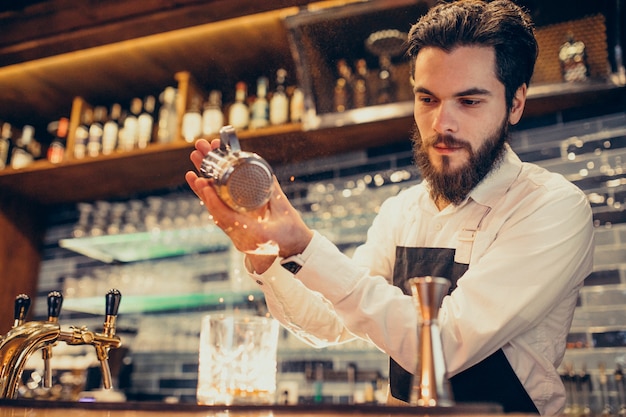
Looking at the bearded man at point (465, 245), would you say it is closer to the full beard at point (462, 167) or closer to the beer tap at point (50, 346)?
the full beard at point (462, 167)

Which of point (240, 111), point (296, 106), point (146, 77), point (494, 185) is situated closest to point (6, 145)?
point (146, 77)

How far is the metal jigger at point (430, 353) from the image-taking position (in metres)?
0.84

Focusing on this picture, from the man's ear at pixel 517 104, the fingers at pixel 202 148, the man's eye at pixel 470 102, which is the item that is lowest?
the fingers at pixel 202 148

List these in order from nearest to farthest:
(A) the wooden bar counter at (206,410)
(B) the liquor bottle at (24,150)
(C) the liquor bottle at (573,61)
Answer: (A) the wooden bar counter at (206,410)
(C) the liquor bottle at (573,61)
(B) the liquor bottle at (24,150)

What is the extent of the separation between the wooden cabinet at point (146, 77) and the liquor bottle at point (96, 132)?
4.2 inches

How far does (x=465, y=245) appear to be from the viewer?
4.68 ft

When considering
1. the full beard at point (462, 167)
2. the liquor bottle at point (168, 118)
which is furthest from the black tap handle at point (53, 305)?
the liquor bottle at point (168, 118)

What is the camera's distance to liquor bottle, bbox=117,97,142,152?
123 inches

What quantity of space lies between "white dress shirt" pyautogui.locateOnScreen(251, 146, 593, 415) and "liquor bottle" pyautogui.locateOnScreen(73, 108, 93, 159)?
204cm

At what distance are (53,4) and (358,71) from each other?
1417 mm

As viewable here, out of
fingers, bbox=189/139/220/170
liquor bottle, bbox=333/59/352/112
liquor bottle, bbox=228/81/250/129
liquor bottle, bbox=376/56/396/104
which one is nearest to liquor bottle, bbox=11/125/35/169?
liquor bottle, bbox=228/81/250/129

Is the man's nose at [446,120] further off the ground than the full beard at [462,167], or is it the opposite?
the man's nose at [446,120]

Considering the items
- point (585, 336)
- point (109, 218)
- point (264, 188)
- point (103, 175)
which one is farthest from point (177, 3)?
point (585, 336)

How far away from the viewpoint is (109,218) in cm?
327
